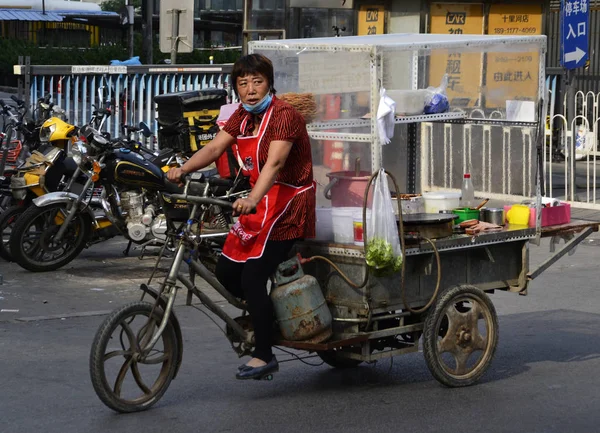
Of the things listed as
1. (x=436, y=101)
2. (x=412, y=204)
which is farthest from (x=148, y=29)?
(x=412, y=204)

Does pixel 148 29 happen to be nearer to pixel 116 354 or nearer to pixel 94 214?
pixel 94 214

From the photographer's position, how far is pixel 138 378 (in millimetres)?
5828

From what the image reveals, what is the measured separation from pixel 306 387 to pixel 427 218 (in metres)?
1.18

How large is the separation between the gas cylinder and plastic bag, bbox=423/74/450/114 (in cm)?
193

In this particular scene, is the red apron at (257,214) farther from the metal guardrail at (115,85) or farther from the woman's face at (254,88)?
the metal guardrail at (115,85)

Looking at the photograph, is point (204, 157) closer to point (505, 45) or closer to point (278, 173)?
point (278, 173)

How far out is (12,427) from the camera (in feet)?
18.2

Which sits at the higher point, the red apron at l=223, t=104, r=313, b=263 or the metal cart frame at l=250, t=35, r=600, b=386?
the red apron at l=223, t=104, r=313, b=263

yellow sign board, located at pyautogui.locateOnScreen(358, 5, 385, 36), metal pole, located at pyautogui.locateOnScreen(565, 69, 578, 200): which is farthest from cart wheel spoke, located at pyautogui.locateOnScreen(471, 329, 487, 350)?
yellow sign board, located at pyautogui.locateOnScreen(358, 5, 385, 36)

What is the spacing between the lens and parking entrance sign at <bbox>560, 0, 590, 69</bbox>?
14055 mm

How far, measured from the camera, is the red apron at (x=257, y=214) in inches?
231

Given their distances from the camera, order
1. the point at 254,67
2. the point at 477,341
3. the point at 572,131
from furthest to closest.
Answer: the point at 572,131 → the point at 477,341 → the point at 254,67

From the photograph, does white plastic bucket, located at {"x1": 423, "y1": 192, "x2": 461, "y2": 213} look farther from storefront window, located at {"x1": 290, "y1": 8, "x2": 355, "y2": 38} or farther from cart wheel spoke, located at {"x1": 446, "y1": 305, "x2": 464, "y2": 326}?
storefront window, located at {"x1": 290, "y1": 8, "x2": 355, "y2": 38}

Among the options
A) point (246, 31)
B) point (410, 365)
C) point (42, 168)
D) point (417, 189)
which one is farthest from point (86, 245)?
point (246, 31)
